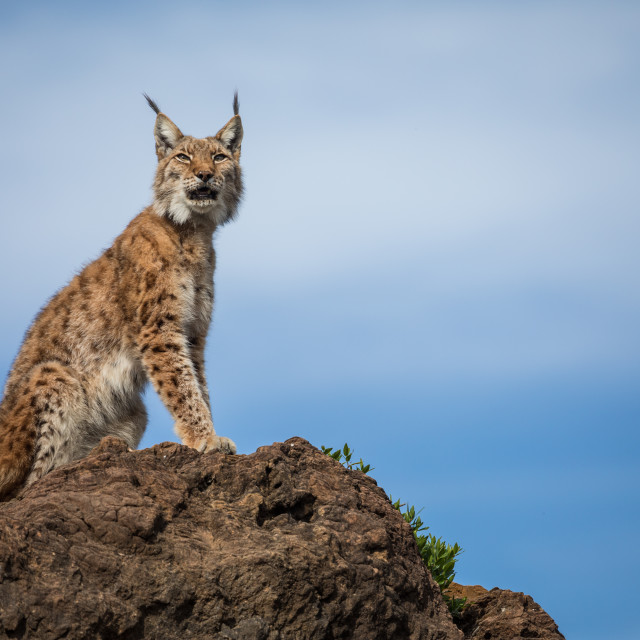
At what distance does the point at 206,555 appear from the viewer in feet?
18.1

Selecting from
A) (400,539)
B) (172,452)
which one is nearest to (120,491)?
(172,452)

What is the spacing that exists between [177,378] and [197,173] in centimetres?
254

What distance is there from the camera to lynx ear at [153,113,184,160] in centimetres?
1004

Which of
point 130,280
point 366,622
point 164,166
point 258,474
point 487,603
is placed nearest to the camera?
point 366,622

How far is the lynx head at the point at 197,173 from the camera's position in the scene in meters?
9.46

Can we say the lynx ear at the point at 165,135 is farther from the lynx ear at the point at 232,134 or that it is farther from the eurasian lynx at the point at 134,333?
the lynx ear at the point at 232,134

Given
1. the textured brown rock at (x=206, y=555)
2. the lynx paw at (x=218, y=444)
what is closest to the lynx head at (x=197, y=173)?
the lynx paw at (x=218, y=444)

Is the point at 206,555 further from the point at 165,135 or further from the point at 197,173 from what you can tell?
the point at 165,135

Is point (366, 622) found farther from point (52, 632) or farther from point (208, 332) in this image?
point (208, 332)

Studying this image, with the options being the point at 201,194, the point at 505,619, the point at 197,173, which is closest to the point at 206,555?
the point at 505,619

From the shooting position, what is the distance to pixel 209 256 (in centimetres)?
957

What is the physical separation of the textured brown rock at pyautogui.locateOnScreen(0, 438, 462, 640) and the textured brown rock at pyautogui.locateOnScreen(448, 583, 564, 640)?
124cm

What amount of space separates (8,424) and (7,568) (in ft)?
12.6

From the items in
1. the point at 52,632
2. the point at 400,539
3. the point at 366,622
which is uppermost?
the point at 400,539
